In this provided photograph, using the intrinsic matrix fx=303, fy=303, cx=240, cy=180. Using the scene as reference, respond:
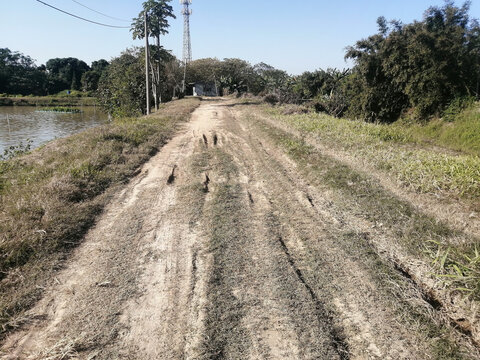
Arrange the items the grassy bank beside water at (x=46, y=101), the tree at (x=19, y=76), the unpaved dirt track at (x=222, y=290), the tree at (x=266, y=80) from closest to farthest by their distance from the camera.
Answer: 1. the unpaved dirt track at (x=222, y=290)
2. the tree at (x=266, y=80)
3. the grassy bank beside water at (x=46, y=101)
4. the tree at (x=19, y=76)

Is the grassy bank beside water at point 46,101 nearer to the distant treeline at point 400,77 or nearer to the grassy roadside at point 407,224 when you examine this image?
→ the distant treeline at point 400,77

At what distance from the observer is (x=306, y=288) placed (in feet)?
10.1

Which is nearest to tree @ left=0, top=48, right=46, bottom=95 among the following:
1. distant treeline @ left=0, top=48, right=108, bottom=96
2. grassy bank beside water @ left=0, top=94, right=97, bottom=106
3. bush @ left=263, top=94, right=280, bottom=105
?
distant treeline @ left=0, top=48, right=108, bottom=96

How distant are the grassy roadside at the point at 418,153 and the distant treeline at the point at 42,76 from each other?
67.7 m

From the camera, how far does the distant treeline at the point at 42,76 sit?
66812 millimetres

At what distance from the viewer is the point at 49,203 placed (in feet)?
15.4

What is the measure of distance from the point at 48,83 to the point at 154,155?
8121cm

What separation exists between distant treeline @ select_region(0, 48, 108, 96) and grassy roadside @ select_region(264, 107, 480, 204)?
222 feet

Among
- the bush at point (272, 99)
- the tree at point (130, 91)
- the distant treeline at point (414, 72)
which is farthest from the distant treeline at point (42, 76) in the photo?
→ the distant treeline at point (414, 72)

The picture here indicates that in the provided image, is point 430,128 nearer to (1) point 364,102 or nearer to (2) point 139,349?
(1) point 364,102

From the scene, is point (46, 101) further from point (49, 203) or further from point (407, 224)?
point (407, 224)

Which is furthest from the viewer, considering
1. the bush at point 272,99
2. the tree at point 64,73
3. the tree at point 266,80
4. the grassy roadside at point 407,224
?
the tree at point 64,73

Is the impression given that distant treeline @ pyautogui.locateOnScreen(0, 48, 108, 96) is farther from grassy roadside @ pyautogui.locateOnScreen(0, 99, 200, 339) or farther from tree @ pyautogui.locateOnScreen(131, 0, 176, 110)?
grassy roadside @ pyautogui.locateOnScreen(0, 99, 200, 339)

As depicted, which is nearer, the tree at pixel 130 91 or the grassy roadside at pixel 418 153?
the grassy roadside at pixel 418 153
